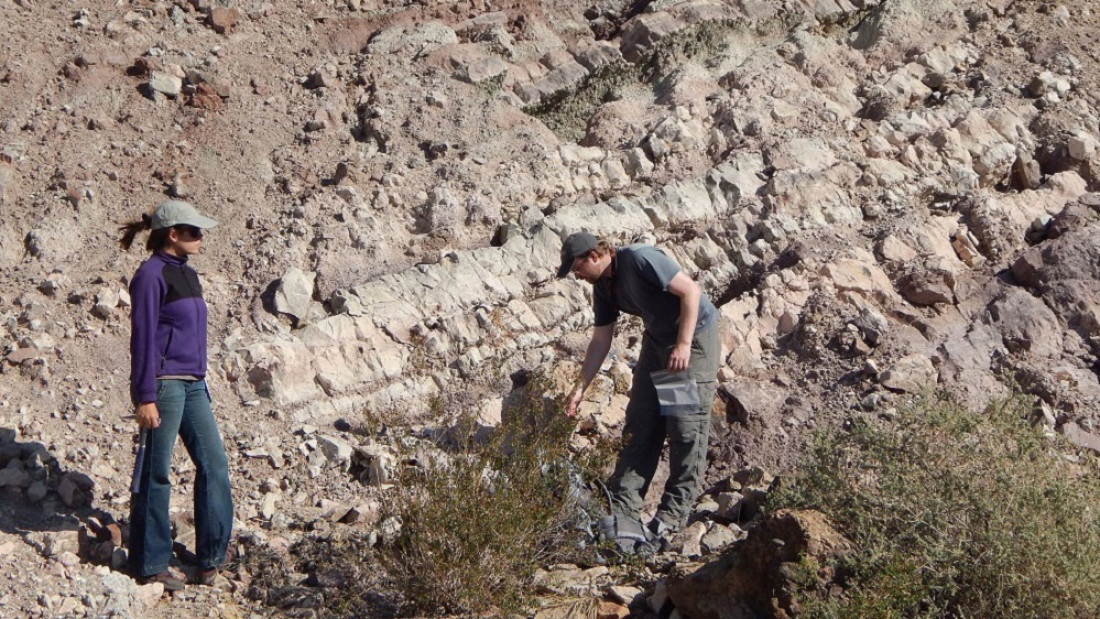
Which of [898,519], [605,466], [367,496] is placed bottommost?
[367,496]

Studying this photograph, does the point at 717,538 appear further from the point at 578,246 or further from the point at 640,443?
the point at 578,246

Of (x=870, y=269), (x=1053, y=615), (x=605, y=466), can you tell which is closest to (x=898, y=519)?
(x=1053, y=615)

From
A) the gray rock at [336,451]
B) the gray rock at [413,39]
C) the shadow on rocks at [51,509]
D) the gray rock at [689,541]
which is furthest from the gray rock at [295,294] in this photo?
the gray rock at [689,541]

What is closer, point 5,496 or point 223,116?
point 5,496

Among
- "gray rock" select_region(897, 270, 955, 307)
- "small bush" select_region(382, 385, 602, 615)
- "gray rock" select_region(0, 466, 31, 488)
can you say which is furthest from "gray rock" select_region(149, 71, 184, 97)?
"gray rock" select_region(897, 270, 955, 307)

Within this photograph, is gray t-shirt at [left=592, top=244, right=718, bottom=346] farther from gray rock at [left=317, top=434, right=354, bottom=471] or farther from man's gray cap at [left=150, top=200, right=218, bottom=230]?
man's gray cap at [left=150, top=200, right=218, bottom=230]

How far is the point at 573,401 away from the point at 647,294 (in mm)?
590

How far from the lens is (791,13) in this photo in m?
8.80

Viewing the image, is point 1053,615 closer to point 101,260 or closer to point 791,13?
point 101,260

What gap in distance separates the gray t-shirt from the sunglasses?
172 cm

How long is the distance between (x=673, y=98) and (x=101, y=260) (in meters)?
4.25

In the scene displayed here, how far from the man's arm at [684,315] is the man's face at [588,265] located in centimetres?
34

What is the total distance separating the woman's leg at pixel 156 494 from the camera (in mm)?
4141

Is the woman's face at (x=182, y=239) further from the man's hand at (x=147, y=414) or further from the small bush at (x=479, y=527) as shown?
the small bush at (x=479, y=527)
